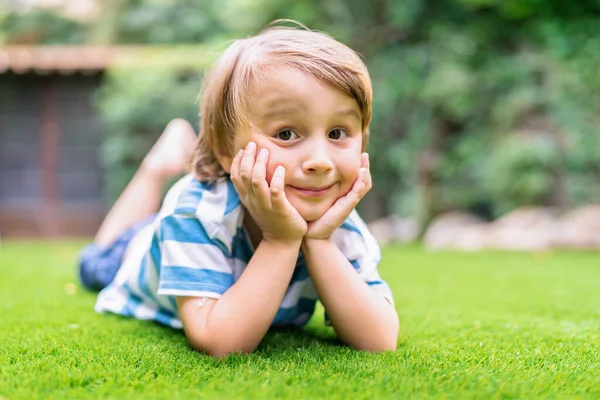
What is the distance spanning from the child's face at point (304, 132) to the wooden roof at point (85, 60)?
7.06 m

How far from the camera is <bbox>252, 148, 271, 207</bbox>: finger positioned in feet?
4.82

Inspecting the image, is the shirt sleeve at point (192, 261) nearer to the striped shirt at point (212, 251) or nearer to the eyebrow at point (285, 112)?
the striped shirt at point (212, 251)

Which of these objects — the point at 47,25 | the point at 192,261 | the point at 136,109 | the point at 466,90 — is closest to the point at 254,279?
the point at 192,261

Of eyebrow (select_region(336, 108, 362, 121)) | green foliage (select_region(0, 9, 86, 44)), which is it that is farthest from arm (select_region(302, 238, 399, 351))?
green foliage (select_region(0, 9, 86, 44))

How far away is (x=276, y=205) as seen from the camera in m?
1.49

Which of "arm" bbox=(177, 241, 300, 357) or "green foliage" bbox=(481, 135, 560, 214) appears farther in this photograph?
"green foliage" bbox=(481, 135, 560, 214)

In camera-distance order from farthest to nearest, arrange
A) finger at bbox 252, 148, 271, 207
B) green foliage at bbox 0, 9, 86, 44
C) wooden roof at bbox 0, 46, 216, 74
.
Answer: green foliage at bbox 0, 9, 86, 44 → wooden roof at bbox 0, 46, 216, 74 → finger at bbox 252, 148, 271, 207

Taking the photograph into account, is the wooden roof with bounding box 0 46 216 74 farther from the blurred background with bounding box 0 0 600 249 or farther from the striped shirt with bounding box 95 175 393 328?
the striped shirt with bounding box 95 175 393 328

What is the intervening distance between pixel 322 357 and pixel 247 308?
0.74 feet

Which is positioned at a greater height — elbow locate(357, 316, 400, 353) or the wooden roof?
elbow locate(357, 316, 400, 353)

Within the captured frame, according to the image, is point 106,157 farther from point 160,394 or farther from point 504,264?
point 160,394

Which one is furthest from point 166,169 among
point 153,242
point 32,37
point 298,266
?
point 32,37

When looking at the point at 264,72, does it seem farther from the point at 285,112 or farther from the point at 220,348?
the point at 220,348

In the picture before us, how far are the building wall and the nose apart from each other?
812 centimetres
